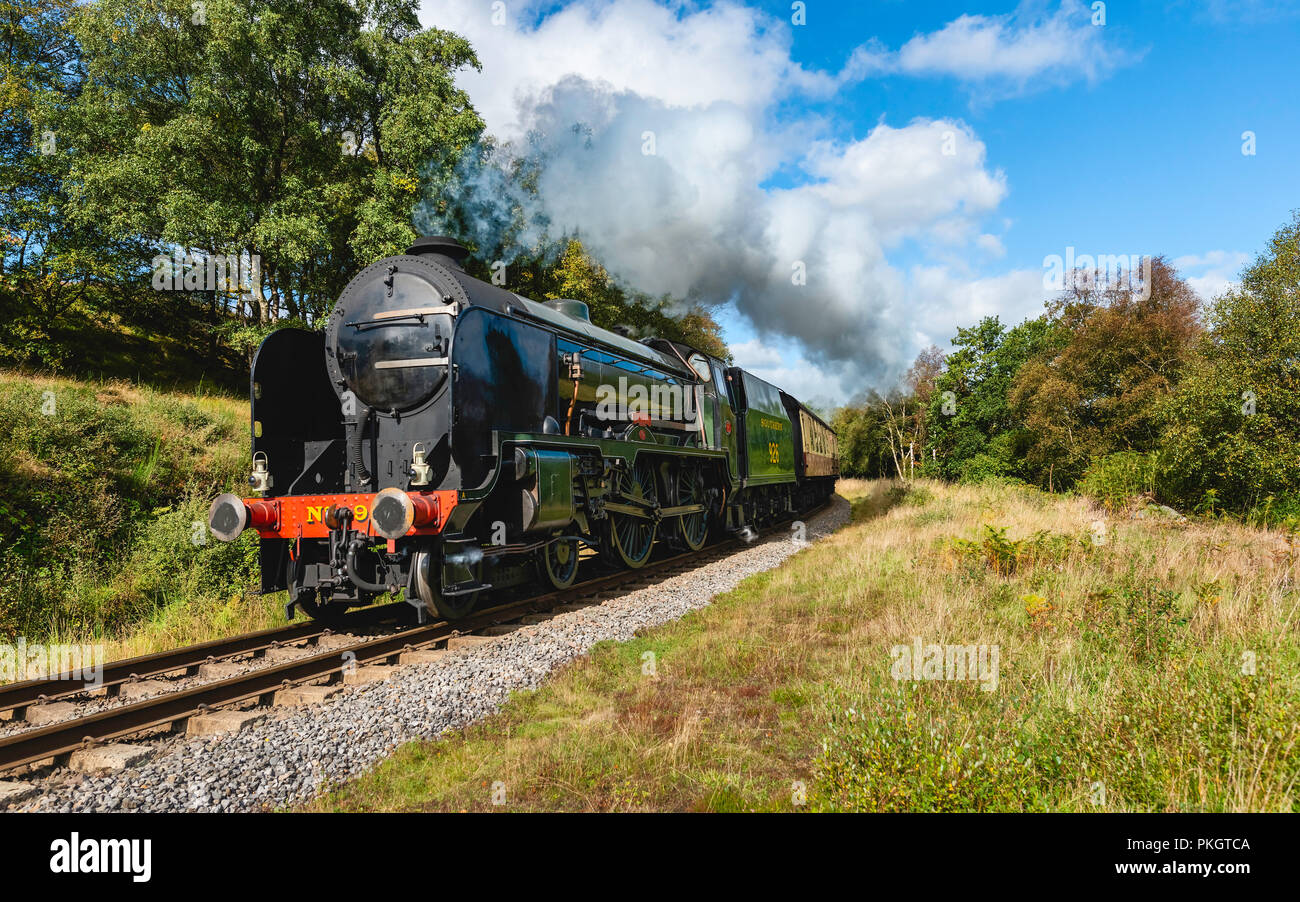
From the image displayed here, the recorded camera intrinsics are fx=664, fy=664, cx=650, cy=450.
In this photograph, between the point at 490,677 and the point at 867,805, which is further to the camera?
the point at 490,677

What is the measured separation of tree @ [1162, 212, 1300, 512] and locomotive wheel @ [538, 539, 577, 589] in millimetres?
17488

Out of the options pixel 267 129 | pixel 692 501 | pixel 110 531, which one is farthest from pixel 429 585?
pixel 267 129

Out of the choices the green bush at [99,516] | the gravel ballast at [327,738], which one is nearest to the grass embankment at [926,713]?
the gravel ballast at [327,738]

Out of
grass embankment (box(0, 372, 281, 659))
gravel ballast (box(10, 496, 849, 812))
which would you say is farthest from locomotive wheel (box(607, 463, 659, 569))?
grass embankment (box(0, 372, 281, 659))

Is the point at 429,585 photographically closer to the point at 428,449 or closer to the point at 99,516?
the point at 428,449

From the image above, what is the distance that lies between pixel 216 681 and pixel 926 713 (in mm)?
5336

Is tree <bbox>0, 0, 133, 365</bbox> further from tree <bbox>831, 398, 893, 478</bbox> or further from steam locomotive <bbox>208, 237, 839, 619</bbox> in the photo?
tree <bbox>831, 398, 893, 478</bbox>

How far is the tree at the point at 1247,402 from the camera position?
1809 cm

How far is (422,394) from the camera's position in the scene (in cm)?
717

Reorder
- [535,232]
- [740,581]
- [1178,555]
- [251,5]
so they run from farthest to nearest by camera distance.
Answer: [535,232] < [251,5] < [740,581] < [1178,555]

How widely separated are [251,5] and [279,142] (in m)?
3.33

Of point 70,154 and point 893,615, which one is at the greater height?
point 70,154
